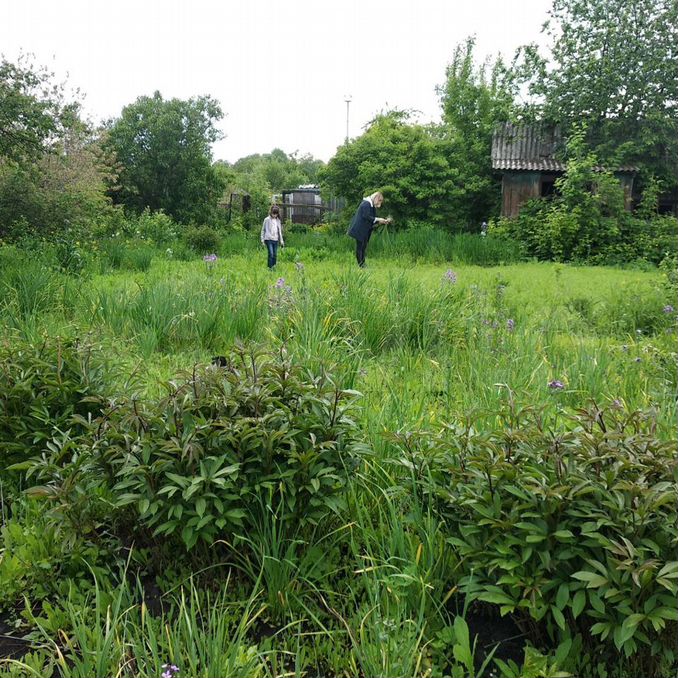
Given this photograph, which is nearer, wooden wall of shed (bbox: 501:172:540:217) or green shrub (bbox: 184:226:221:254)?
green shrub (bbox: 184:226:221:254)

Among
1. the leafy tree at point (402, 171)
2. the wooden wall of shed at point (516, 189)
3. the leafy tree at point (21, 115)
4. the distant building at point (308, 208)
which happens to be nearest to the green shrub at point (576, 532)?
the leafy tree at point (21, 115)

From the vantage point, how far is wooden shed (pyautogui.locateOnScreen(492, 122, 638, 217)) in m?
20.2

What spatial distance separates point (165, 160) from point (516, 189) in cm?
1517

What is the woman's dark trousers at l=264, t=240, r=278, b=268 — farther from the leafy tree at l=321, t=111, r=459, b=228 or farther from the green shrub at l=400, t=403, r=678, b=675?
the green shrub at l=400, t=403, r=678, b=675

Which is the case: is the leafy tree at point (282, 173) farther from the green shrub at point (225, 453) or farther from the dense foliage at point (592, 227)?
the green shrub at point (225, 453)

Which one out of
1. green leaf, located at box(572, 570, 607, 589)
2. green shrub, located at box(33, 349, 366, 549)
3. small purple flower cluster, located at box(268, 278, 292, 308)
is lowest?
green leaf, located at box(572, 570, 607, 589)

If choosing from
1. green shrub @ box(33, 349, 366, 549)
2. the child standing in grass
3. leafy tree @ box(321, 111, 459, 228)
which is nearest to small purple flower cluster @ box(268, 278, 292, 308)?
green shrub @ box(33, 349, 366, 549)

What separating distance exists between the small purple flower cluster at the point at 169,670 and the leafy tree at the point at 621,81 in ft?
64.7

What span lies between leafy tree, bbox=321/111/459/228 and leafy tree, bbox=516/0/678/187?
404cm

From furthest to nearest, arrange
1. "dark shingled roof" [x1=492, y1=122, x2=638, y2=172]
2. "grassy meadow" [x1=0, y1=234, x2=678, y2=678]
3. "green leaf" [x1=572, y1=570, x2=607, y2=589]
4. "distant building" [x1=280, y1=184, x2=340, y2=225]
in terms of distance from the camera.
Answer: "distant building" [x1=280, y1=184, x2=340, y2=225] → "dark shingled roof" [x1=492, y1=122, x2=638, y2=172] → "grassy meadow" [x1=0, y1=234, x2=678, y2=678] → "green leaf" [x1=572, y1=570, x2=607, y2=589]

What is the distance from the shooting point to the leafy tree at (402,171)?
1986 cm

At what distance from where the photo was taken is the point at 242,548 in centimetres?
207

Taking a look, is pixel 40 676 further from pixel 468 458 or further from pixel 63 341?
pixel 63 341

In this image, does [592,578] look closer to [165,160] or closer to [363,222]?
[363,222]
